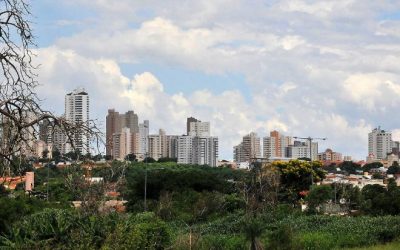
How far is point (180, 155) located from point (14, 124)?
311 ft

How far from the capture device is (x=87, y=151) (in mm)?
7500

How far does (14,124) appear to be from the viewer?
757cm

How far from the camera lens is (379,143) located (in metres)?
154

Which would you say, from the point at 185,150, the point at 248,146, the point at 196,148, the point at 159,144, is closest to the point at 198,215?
A: the point at 248,146

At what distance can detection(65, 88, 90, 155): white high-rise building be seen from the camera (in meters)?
7.55

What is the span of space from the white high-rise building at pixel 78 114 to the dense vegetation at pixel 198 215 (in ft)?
2.97

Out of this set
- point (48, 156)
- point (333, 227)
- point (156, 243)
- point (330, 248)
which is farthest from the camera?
point (333, 227)

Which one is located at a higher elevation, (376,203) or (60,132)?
(60,132)

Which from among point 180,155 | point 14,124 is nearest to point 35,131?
point 14,124

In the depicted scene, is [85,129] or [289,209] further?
[289,209]

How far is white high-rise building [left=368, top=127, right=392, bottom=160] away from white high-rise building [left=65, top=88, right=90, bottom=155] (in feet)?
471

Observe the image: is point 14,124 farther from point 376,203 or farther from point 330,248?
point 376,203

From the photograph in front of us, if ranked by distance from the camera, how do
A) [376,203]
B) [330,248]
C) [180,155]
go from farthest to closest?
1. [180,155]
2. [376,203]
3. [330,248]

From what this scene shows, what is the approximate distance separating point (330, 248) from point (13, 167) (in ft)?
56.3
